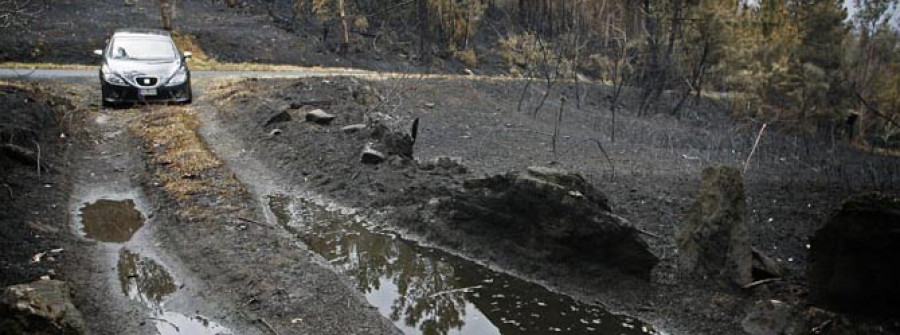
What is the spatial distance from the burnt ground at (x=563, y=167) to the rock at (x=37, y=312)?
13.5 feet

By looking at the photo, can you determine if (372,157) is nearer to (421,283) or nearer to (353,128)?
(353,128)

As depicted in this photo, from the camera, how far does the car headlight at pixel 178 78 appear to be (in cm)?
1431

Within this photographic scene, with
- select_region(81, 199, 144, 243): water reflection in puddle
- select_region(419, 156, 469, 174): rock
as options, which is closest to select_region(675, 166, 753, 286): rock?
A: select_region(419, 156, 469, 174): rock

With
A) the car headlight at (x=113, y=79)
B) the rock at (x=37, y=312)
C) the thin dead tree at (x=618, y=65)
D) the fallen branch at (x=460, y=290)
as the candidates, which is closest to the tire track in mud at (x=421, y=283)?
the fallen branch at (x=460, y=290)

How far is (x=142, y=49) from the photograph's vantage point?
1485 centimetres

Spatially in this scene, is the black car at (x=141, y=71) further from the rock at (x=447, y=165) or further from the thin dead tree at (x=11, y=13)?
the rock at (x=447, y=165)

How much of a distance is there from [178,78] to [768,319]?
1241cm

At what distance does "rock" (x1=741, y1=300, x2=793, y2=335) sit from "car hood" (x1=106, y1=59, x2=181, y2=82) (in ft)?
40.0

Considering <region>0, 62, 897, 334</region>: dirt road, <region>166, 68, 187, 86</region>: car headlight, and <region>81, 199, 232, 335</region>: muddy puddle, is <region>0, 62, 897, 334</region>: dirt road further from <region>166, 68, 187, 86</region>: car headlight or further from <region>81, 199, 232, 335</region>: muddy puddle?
<region>166, 68, 187, 86</region>: car headlight

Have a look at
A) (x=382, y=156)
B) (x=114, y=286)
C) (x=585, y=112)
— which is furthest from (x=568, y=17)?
(x=114, y=286)

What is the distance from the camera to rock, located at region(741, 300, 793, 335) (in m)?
5.90

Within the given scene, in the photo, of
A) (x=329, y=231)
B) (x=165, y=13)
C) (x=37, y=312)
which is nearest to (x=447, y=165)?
(x=329, y=231)

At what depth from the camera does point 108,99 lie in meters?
13.9

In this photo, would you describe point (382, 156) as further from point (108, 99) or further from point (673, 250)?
point (108, 99)
